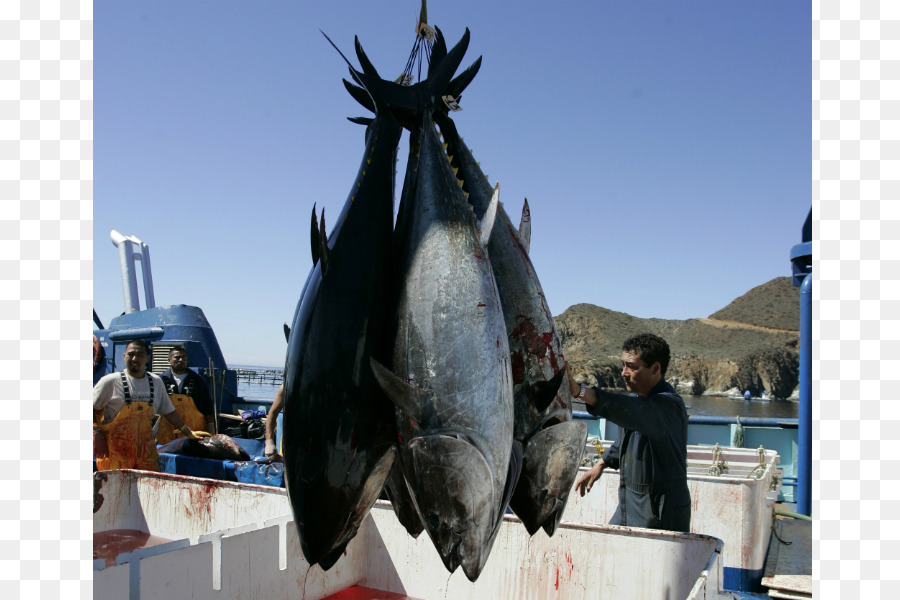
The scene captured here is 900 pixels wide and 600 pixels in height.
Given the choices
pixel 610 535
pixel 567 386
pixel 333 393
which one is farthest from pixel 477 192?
pixel 610 535

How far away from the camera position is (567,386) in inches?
71.7

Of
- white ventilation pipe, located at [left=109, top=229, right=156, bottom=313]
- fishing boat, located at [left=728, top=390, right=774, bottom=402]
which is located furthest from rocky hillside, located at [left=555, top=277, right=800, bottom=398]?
white ventilation pipe, located at [left=109, top=229, right=156, bottom=313]

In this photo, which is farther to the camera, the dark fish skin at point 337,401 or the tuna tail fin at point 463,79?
the tuna tail fin at point 463,79

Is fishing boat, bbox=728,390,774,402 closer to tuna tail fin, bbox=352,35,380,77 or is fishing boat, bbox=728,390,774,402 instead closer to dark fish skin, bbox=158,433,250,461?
dark fish skin, bbox=158,433,250,461

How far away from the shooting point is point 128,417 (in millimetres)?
5074

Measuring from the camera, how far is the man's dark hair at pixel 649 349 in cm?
331

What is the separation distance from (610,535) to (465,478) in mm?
1599

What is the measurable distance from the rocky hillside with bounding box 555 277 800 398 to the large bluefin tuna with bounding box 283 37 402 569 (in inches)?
2738

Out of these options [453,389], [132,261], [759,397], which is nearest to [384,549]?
[453,389]

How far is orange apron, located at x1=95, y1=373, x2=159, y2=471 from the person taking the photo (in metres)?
5.04

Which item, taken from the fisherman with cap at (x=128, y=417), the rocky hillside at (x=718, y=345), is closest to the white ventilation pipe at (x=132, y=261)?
the fisherman with cap at (x=128, y=417)

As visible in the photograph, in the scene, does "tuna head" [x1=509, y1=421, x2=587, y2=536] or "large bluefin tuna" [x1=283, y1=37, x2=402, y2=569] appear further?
"tuna head" [x1=509, y1=421, x2=587, y2=536]

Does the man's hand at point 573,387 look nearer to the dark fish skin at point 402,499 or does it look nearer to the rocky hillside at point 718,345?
the dark fish skin at point 402,499

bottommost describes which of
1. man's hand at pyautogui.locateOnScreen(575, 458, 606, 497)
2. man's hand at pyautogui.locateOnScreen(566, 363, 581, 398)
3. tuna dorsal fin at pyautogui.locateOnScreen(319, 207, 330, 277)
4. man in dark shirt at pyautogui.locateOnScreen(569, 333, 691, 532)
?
man's hand at pyautogui.locateOnScreen(575, 458, 606, 497)
